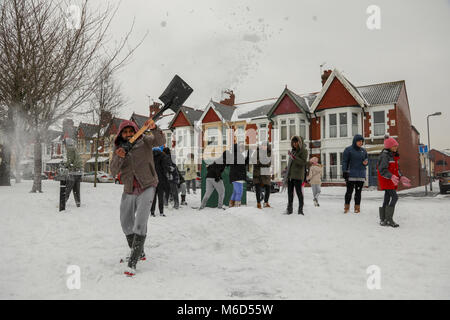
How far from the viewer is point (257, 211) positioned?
8.03 metres

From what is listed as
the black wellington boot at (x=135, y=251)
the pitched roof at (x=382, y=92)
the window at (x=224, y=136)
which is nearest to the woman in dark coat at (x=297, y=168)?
the black wellington boot at (x=135, y=251)

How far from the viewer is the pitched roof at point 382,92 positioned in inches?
918

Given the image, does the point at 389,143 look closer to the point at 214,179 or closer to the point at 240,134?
the point at 214,179

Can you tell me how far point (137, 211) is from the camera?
14.1 ft

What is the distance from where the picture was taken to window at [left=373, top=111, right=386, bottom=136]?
23141 millimetres

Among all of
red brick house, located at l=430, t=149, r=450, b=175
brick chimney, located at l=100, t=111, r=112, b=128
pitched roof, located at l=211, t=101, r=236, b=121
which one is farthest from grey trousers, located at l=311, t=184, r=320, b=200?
red brick house, located at l=430, t=149, r=450, b=175

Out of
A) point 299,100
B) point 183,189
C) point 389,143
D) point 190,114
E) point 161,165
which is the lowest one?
point 183,189

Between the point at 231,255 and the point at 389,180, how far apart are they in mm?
3895

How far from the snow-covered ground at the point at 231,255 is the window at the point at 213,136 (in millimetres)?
24643

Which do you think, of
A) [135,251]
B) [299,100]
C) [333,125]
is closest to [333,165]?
[333,125]

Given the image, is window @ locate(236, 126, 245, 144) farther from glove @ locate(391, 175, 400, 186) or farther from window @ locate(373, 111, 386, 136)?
glove @ locate(391, 175, 400, 186)

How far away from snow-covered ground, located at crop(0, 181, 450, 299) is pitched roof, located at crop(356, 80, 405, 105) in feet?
56.4
